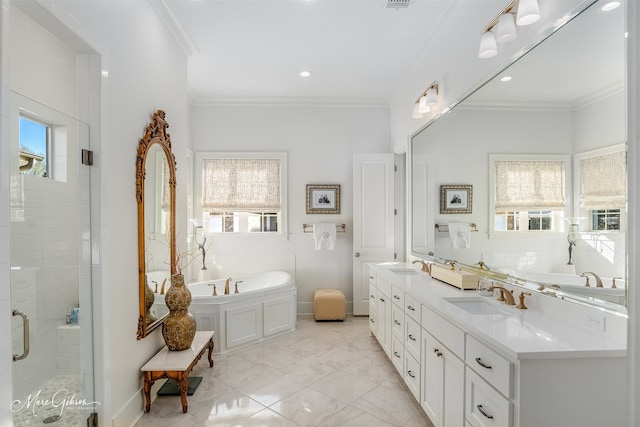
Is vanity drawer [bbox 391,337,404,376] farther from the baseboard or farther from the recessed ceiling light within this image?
the recessed ceiling light

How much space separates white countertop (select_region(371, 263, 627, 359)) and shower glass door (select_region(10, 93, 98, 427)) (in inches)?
78.3

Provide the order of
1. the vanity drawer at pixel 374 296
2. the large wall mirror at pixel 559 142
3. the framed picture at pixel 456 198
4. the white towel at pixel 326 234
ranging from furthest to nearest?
1. the white towel at pixel 326 234
2. the vanity drawer at pixel 374 296
3. the framed picture at pixel 456 198
4. the large wall mirror at pixel 559 142

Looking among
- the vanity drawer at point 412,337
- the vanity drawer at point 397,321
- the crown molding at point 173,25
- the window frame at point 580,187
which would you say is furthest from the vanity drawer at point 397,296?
the crown molding at point 173,25

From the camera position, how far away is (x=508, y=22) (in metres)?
1.88

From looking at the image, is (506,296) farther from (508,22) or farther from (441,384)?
(508,22)

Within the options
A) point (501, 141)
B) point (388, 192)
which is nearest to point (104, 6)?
point (501, 141)

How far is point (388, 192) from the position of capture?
4.55 m

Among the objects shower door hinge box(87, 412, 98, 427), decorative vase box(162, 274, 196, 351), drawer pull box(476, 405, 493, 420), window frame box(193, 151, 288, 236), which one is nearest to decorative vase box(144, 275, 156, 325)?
decorative vase box(162, 274, 196, 351)

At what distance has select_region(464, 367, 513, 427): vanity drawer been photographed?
1.33 m

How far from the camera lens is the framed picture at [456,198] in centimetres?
248

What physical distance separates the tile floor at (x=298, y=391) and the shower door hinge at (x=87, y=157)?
170 cm

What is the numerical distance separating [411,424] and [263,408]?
3.31 feet

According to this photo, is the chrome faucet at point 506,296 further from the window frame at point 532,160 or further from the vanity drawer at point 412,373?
the vanity drawer at point 412,373

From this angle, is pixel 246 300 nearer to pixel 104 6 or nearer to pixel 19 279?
pixel 19 279
